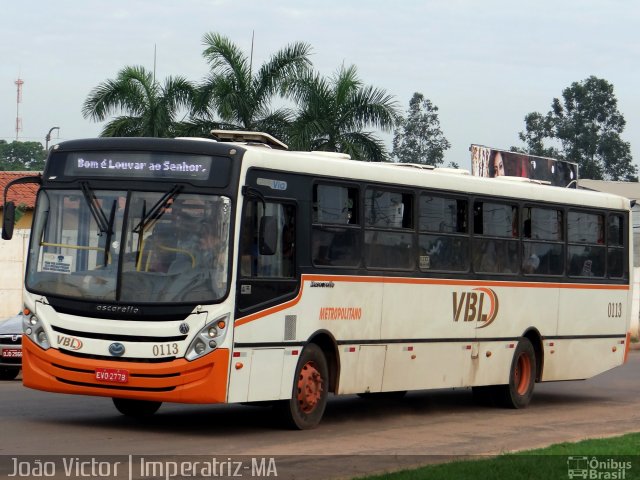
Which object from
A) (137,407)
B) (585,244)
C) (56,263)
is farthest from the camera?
(585,244)

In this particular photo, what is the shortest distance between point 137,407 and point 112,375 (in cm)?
204

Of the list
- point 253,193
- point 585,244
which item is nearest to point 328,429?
point 253,193

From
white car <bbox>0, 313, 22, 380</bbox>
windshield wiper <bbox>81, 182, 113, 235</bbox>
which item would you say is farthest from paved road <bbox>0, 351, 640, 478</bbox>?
white car <bbox>0, 313, 22, 380</bbox>

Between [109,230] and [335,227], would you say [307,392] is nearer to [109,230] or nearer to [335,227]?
[335,227]

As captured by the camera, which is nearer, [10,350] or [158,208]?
[158,208]

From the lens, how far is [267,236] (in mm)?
13664

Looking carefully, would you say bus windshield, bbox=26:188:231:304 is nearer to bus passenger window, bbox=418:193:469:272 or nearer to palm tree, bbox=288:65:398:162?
bus passenger window, bbox=418:193:469:272

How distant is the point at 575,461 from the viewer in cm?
1170

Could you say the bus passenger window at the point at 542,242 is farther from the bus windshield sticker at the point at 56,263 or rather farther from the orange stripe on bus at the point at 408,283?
the bus windshield sticker at the point at 56,263

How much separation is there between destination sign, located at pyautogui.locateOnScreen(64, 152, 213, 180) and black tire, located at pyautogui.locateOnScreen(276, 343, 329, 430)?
2.29 metres

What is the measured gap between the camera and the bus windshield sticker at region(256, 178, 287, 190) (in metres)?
14.0

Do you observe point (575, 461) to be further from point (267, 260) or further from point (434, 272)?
point (434, 272)

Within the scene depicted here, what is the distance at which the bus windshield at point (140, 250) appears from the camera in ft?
43.9

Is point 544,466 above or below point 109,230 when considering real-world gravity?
below
